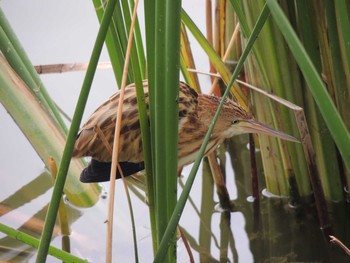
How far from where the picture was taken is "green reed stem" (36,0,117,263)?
1065 millimetres

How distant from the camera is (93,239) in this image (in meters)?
2.43

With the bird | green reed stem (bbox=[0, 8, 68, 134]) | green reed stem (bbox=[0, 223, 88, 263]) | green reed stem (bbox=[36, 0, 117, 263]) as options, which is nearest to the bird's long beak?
the bird

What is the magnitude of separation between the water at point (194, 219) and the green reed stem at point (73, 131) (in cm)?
115

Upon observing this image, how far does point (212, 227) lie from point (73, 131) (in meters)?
1.42

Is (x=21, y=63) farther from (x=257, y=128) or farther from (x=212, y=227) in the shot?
(x=212, y=227)

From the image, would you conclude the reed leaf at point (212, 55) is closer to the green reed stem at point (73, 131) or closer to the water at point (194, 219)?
the water at point (194, 219)

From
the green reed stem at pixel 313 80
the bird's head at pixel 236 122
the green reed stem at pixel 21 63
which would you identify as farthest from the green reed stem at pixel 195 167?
the green reed stem at pixel 21 63

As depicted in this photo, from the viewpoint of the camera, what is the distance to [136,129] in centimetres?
196

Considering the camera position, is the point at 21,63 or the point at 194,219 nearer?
the point at 21,63

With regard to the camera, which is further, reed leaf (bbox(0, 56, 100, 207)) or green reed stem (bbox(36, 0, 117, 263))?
reed leaf (bbox(0, 56, 100, 207))

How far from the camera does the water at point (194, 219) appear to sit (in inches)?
90.7

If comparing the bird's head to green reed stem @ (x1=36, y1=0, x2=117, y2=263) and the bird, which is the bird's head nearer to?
the bird

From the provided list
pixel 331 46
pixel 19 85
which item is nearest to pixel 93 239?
pixel 19 85

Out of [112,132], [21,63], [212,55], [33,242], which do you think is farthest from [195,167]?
[21,63]
